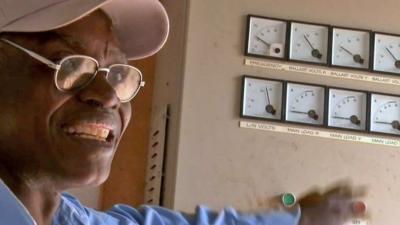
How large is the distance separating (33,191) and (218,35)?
0.82m

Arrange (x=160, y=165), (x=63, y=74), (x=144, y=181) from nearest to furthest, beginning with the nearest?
(x=63, y=74)
(x=160, y=165)
(x=144, y=181)

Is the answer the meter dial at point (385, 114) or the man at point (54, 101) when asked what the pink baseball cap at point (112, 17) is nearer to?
the man at point (54, 101)

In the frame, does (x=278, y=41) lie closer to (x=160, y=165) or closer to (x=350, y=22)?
(x=350, y=22)

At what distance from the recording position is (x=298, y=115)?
164 cm

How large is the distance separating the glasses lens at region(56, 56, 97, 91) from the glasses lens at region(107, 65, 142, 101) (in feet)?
0.14

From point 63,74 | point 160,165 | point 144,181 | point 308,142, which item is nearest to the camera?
point 63,74

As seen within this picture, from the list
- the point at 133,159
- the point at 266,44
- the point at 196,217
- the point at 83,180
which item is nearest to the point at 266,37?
the point at 266,44

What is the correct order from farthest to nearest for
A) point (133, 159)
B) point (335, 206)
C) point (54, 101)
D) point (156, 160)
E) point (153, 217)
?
point (133, 159) → point (156, 160) → point (153, 217) → point (335, 206) → point (54, 101)

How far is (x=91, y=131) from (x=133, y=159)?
1.09m

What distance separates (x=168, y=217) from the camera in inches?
44.7

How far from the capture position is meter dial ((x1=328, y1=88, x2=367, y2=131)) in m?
1.66

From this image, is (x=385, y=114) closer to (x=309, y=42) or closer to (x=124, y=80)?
(x=309, y=42)

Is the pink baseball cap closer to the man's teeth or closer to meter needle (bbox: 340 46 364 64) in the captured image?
the man's teeth

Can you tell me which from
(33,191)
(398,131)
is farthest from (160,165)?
(33,191)
